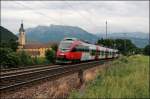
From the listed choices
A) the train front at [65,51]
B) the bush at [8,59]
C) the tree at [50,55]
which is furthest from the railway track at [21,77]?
the tree at [50,55]

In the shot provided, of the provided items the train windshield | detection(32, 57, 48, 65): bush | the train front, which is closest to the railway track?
the train front

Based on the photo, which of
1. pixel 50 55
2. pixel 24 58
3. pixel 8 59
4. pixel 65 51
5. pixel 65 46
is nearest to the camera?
pixel 8 59

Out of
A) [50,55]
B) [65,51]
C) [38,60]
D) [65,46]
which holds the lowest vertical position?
[38,60]

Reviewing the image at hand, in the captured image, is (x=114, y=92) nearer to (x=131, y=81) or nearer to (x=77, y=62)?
(x=131, y=81)

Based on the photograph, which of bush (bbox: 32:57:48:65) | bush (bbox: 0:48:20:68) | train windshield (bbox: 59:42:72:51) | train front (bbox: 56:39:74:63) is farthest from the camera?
bush (bbox: 32:57:48:65)

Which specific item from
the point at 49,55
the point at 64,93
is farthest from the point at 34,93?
the point at 49,55

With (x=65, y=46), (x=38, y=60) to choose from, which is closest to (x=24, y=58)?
(x=65, y=46)

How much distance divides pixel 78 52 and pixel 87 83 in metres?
16.8

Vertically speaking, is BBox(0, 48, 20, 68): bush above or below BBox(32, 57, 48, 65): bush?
above

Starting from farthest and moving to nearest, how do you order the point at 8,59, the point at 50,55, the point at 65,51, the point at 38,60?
the point at 50,55, the point at 38,60, the point at 65,51, the point at 8,59

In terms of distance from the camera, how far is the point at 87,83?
24625 millimetres

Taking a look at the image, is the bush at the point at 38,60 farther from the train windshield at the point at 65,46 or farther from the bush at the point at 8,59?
the bush at the point at 8,59

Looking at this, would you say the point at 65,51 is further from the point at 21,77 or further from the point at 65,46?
the point at 21,77

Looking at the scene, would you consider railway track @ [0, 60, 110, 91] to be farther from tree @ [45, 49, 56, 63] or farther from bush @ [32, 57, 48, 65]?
tree @ [45, 49, 56, 63]
